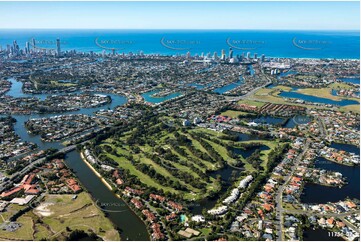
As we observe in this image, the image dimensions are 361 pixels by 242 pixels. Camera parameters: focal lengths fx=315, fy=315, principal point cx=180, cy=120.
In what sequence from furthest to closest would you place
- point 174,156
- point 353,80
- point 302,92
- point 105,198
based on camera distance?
point 353,80
point 302,92
point 174,156
point 105,198

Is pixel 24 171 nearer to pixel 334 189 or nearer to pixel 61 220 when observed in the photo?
pixel 61 220

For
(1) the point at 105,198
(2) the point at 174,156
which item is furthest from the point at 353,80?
(1) the point at 105,198

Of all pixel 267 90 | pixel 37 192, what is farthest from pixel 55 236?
pixel 267 90

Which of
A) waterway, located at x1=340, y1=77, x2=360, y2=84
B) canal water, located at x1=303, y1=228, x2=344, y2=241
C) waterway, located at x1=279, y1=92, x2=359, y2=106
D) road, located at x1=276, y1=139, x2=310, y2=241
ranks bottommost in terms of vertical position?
canal water, located at x1=303, y1=228, x2=344, y2=241

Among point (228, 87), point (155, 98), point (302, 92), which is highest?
point (302, 92)

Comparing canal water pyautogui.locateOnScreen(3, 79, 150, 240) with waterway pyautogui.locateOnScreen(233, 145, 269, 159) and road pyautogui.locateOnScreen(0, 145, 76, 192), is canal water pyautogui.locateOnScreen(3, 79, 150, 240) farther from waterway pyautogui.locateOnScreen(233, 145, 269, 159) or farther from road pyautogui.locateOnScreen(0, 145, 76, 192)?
waterway pyautogui.locateOnScreen(233, 145, 269, 159)

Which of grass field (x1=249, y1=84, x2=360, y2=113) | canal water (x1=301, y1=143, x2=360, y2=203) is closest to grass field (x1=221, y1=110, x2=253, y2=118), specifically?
grass field (x1=249, y1=84, x2=360, y2=113)
